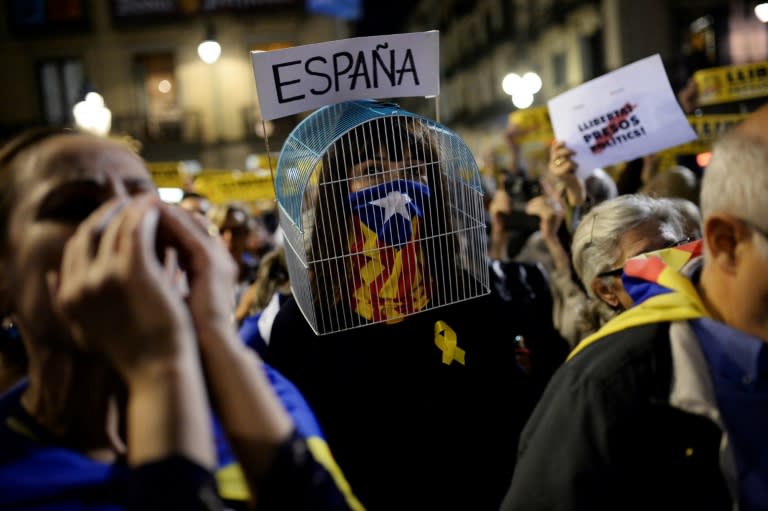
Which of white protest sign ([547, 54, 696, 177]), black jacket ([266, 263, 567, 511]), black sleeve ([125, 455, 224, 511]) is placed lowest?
black jacket ([266, 263, 567, 511])

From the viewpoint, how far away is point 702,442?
4.32 ft

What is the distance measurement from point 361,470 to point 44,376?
1245 millimetres

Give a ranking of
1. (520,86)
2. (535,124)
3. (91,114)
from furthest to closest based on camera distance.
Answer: (520,86)
(91,114)
(535,124)

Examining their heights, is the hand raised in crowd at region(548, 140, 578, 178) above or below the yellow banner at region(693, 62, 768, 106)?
below

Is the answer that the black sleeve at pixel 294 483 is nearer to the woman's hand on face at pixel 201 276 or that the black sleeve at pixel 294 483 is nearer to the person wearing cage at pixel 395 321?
the woman's hand on face at pixel 201 276

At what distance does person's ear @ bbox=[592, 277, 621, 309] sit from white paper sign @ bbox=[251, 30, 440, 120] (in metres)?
0.90

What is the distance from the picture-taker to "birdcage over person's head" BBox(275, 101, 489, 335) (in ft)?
7.14

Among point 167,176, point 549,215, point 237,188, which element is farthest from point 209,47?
point 549,215

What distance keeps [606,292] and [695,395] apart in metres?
1.11

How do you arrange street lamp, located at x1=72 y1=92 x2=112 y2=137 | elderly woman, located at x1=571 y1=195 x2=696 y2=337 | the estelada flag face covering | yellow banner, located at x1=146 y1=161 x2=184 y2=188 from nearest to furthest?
the estelada flag face covering → elderly woman, located at x1=571 y1=195 x2=696 y2=337 → yellow banner, located at x1=146 y1=161 x2=184 y2=188 → street lamp, located at x1=72 y1=92 x2=112 y2=137

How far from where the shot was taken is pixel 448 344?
225 centimetres

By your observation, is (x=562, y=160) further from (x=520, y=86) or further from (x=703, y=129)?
(x=520, y=86)

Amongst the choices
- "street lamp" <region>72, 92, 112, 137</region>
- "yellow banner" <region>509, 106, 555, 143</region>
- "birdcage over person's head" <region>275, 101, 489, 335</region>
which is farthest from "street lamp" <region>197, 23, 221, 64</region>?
"birdcage over person's head" <region>275, 101, 489, 335</region>

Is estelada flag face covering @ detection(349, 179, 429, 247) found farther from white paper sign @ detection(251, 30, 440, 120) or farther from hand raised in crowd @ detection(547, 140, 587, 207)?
hand raised in crowd @ detection(547, 140, 587, 207)
